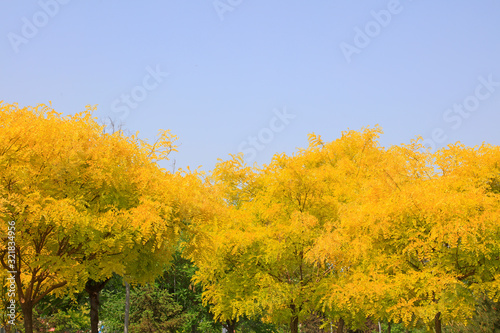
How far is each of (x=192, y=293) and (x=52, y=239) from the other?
17.4 meters

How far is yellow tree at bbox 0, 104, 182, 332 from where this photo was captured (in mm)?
13625

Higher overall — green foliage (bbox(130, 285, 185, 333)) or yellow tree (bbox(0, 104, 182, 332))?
yellow tree (bbox(0, 104, 182, 332))

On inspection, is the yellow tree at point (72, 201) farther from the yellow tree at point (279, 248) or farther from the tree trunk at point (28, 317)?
the yellow tree at point (279, 248)

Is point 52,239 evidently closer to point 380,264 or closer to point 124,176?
point 124,176

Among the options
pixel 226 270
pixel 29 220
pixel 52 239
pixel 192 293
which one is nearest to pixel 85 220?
pixel 29 220

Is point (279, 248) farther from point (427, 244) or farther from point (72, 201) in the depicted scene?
point (72, 201)

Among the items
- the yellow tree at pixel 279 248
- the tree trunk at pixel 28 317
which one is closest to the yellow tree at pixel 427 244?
the yellow tree at pixel 279 248

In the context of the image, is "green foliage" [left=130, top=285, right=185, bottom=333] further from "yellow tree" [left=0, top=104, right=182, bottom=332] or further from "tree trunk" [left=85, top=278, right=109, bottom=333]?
"yellow tree" [left=0, top=104, right=182, bottom=332]

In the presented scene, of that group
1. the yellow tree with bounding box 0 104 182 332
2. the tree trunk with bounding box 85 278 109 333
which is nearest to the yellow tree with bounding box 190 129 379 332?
the tree trunk with bounding box 85 278 109 333

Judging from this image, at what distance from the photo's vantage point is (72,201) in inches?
544

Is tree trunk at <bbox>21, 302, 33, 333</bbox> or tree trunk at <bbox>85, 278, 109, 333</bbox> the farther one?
tree trunk at <bbox>85, 278, 109, 333</bbox>

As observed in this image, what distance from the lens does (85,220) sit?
13.6 meters

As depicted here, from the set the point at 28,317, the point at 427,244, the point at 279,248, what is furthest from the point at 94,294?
the point at 427,244

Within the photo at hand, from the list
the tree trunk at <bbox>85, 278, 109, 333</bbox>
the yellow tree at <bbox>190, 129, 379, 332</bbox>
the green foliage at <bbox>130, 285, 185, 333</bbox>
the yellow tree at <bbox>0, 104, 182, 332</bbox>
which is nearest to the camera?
the yellow tree at <bbox>0, 104, 182, 332</bbox>
